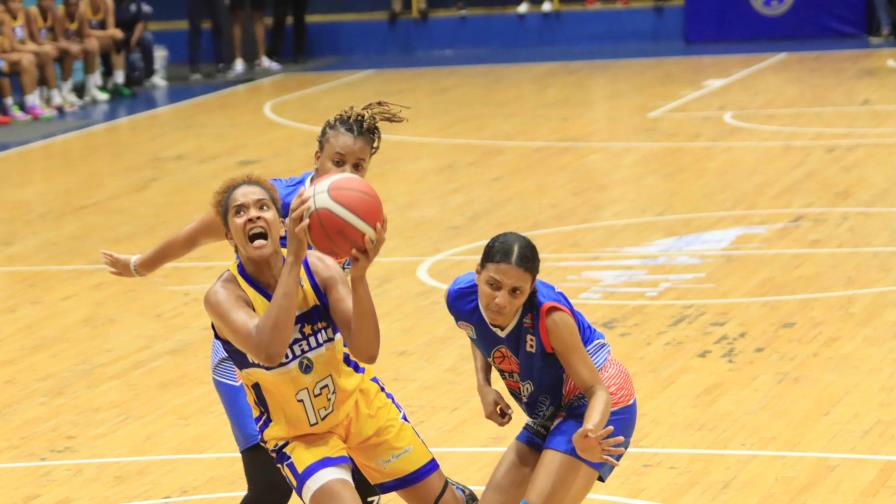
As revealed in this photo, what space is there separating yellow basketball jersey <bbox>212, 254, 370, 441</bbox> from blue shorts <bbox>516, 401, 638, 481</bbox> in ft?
2.33

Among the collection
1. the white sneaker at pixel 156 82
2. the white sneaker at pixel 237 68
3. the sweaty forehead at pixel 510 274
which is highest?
the sweaty forehead at pixel 510 274

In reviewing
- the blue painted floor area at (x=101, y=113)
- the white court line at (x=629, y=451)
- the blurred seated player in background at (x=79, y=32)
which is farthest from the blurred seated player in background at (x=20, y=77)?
the white court line at (x=629, y=451)

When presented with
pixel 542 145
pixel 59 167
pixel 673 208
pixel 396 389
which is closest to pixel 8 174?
pixel 59 167

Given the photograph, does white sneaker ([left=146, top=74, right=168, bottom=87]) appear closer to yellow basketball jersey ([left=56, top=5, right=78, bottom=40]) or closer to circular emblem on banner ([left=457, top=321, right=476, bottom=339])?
yellow basketball jersey ([left=56, top=5, right=78, bottom=40])

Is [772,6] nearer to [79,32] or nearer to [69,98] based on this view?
[79,32]

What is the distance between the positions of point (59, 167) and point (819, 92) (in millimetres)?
7618

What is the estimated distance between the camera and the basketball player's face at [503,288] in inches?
173

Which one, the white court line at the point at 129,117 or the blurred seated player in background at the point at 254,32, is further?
the blurred seated player in background at the point at 254,32

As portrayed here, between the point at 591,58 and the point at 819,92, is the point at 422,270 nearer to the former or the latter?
the point at 819,92

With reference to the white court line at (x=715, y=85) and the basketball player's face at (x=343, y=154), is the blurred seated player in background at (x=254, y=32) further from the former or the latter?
the basketball player's face at (x=343, y=154)

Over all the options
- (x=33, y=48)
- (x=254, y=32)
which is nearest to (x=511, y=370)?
(x=33, y=48)

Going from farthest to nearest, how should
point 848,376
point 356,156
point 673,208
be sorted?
1. point 673,208
2. point 848,376
3. point 356,156

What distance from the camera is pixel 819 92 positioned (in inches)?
573

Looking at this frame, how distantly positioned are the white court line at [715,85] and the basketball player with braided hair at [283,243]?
9.26 m
